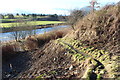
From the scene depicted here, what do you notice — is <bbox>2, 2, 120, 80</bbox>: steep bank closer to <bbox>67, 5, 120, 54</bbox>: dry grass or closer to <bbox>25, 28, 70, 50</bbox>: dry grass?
<bbox>67, 5, 120, 54</bbox>: dry grass

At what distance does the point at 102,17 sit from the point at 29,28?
1386 cm

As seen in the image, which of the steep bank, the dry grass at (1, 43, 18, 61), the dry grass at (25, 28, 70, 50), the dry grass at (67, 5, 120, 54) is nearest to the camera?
the steep bank

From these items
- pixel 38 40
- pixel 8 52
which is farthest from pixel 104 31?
pixel 8 52

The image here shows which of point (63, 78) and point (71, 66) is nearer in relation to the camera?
point (63, 78)

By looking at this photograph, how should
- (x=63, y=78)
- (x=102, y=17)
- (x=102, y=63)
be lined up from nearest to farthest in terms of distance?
(x=63, y=78), (x=102, y=63), (x=102, y=17)

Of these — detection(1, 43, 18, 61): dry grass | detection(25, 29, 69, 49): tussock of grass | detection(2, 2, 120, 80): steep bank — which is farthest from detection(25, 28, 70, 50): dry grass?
detection(2, 2, 120, 80): steep bank

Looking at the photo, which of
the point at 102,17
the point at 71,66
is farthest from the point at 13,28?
the point at 71,66

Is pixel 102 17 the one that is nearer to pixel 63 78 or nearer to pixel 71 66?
pixel 71 66

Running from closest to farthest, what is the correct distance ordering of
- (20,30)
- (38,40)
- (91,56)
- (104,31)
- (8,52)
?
(91,56), (104,31), (8,52), (38,40), (20,30)

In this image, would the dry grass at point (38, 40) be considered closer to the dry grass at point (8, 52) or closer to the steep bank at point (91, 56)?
the dry grass at point (8, 52)

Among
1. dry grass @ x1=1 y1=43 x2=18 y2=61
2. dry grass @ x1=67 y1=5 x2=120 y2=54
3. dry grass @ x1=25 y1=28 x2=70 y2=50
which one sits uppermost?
dry grass @ x1=67 y1=5 x2=120 y2=54

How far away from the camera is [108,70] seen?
4305 mm

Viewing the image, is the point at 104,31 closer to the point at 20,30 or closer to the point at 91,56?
the point at 91,56

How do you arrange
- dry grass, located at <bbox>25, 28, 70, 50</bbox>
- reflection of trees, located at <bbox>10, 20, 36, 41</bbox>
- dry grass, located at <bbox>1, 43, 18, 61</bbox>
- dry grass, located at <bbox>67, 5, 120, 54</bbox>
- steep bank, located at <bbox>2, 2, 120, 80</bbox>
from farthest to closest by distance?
reflection of trees, located at <bbox>10, 20, 36, 41</bbox> < dry grass, located at <bbox>25, 28, 70, 50</bbox> < dry grass, located at <bbox>1, 43, 18, 61</bbox> < dry grass, located at <bbox>67, 5, 120, 54</bbox> < steep bank, located at <bbox>2, 2, 120, 80</bbox>
